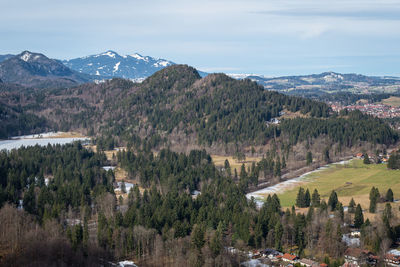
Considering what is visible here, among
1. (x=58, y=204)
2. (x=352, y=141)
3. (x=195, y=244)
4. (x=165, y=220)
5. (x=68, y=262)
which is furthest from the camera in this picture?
(x=352, y=141)

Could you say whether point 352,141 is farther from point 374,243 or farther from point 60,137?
point 60,137

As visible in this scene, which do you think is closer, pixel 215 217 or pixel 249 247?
pixel 249 247

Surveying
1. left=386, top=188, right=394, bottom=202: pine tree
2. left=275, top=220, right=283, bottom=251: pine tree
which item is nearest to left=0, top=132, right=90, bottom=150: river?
left=275, top=220, right=283, bottom=251: pine tree

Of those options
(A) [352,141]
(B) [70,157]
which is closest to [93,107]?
(B) [70,157]

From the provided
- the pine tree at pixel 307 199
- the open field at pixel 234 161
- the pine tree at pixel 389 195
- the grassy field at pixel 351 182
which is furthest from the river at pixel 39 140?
the pine tree at pixel 389 195

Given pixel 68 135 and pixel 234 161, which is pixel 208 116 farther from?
pixel 68 135

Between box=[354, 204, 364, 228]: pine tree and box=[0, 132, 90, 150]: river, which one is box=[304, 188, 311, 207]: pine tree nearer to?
box=[354, 204, 364, 228]: pine tree

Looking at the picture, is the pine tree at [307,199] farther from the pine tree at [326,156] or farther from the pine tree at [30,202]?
the pine tree at [30,202]
